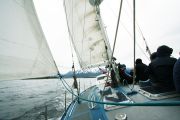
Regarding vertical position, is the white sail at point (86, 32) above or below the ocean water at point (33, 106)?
above

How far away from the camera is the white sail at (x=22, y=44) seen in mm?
2689

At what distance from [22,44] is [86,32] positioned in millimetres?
7692

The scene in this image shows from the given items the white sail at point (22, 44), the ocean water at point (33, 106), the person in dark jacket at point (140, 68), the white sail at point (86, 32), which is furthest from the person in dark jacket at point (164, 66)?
the white sail at point (86, 32)

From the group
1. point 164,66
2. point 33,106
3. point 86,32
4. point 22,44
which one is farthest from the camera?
point 33,106

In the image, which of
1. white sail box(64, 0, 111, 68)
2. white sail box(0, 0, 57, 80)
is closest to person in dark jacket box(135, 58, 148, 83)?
white sail box(64, 0, 111, 68)

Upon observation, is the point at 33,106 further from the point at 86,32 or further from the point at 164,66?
the point at 164,66

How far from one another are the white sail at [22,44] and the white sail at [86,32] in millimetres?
6714

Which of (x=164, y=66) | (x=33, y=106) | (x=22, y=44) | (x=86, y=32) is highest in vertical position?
(x=86, y=32)

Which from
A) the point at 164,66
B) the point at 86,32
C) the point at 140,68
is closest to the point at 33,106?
the point at 86,32

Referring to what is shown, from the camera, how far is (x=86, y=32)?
10461mm

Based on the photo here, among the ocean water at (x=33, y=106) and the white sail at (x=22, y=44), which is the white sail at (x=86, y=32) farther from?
the white sail at (x=22, y=44)

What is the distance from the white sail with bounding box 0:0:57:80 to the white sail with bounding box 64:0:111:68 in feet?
22.0

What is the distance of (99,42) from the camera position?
10.4 metres

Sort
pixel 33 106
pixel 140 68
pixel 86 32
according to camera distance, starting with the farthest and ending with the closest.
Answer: pixel 33 106
pixel 86 32
pixel 140 68
